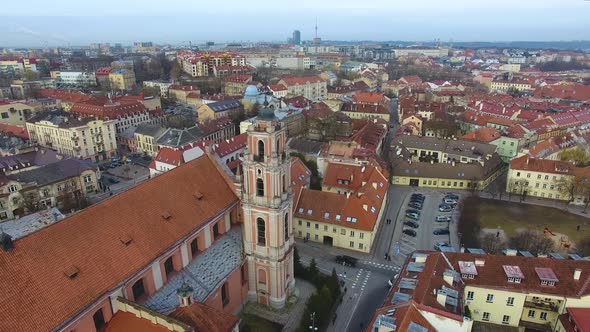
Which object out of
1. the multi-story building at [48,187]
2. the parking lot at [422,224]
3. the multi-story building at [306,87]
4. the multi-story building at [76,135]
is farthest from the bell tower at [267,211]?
→ the multi-story building at [306,87]

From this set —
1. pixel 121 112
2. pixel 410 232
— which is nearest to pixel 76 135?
pixel 121 112

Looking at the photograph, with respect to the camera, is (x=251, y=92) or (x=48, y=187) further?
(x=251, y=92)

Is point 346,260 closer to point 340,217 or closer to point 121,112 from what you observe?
point 340,217

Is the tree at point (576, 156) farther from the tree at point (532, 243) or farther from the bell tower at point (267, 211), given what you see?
the bell tower at point (267, 211)

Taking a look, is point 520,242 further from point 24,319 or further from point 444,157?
point 24,319

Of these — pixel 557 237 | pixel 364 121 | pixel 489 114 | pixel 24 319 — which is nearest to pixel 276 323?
pixel 24 319
